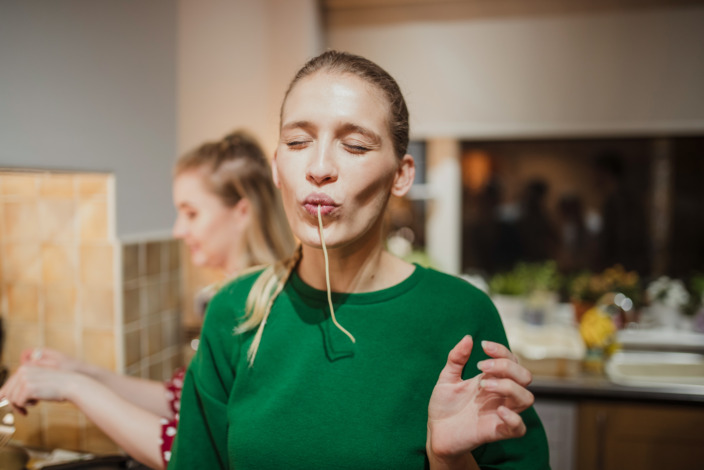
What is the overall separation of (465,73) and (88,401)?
7.23ft

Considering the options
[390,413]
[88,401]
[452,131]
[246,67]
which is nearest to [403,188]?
[390,413]

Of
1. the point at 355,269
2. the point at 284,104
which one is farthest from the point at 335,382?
the point at 284,104

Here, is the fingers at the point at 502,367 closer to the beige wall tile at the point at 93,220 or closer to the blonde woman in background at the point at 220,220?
the blonde woman in background at the point at 220,220

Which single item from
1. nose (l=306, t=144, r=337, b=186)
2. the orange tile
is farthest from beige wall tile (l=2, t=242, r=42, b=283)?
nose (l=306, t=144, r=337, b=186)

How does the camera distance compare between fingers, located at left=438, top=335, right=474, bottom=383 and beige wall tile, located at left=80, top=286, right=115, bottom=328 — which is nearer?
fingers, located at left=438, top=335, right=474, bottom=383

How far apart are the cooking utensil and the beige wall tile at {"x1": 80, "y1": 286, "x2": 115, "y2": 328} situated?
0.45 meters

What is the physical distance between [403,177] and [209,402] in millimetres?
484

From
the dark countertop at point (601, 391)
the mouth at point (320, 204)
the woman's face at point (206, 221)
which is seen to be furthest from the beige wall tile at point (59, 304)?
the dark countertop at point (601, 391)

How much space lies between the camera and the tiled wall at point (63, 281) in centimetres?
149

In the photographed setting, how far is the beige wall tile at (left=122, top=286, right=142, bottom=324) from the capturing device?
1530 mm

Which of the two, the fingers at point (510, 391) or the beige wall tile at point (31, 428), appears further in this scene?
the beige wall tile at point (31, 428)

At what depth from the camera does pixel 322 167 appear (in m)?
0.73

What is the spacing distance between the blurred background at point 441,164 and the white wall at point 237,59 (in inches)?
0.4

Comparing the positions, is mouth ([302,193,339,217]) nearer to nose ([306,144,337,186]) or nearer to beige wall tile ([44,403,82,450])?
nose ([306,144,337,186])
